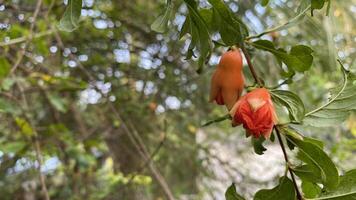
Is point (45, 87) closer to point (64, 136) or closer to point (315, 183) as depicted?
point (64, 136)

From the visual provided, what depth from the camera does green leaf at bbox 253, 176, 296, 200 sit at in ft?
2.30

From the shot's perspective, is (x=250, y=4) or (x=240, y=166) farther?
(x=240, y=166)

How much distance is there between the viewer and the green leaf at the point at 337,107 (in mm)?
748

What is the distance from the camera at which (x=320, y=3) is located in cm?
71

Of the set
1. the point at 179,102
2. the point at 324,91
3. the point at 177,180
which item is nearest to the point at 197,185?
the point at 177,180

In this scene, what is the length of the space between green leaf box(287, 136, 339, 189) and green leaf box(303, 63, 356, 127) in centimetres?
7

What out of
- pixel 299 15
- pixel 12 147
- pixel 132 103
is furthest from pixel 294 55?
pixel 132 103

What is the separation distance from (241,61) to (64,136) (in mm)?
1273

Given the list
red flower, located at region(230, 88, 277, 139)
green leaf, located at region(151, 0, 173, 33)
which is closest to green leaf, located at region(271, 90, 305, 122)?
red flower, located at region(230, 88, 277, 139)

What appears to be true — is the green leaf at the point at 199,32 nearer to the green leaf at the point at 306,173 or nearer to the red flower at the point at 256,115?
the red flower at the point at 256,115

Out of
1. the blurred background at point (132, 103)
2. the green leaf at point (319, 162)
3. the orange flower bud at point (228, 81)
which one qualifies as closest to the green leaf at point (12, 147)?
the blurred background at point (132, 103)

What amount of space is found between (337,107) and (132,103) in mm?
1478

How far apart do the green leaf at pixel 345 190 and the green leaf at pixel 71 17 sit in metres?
0.40

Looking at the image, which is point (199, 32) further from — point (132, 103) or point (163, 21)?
point (132, 103)
